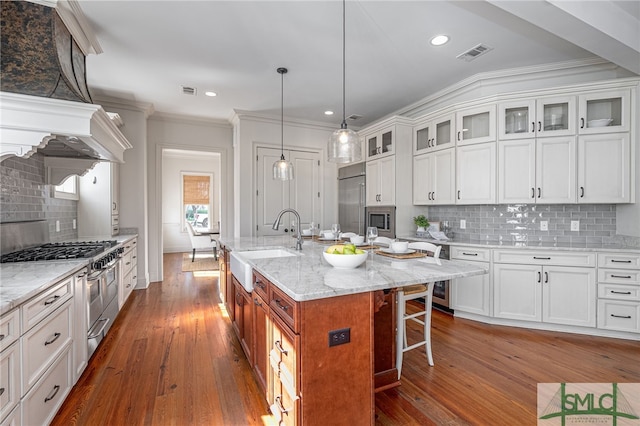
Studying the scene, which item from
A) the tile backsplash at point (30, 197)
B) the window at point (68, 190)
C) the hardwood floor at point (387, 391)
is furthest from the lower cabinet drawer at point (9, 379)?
the window at point (68, 190)

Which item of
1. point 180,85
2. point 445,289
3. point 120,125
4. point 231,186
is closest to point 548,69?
point 445,289

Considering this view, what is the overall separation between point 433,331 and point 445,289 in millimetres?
679

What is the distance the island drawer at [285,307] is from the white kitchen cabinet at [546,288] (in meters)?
2.63

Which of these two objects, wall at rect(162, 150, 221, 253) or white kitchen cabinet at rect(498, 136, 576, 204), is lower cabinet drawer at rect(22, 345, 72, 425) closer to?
white kitchen cabinet at rect(498, 136, 576, 204)

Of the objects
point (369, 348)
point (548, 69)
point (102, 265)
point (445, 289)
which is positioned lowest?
point (445, 289)

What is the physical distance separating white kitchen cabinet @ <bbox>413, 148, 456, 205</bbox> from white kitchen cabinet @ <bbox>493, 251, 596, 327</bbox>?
1.03m

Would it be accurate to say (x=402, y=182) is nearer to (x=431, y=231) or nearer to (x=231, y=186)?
(x=431, y=231)

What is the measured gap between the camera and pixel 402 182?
4254mm

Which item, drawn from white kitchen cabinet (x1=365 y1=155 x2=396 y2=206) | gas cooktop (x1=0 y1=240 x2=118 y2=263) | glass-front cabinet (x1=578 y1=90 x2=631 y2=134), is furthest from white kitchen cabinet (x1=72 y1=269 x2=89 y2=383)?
glass-front cabinet (x1=578 y1=90 x2=631 y2=134)

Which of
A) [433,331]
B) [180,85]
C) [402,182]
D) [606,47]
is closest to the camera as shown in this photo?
[606,47]

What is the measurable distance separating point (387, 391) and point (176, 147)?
4.94m

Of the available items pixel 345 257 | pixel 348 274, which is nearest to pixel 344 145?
pixel 345 257

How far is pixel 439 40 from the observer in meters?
2.84

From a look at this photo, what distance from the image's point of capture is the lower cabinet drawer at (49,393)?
1489mm
